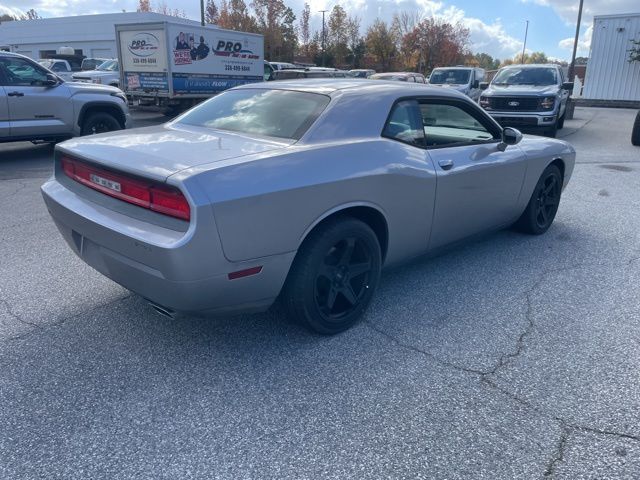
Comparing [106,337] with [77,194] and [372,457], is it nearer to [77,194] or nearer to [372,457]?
[77,194]

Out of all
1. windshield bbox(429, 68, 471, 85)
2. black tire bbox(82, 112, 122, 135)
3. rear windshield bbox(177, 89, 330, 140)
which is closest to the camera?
rear windshield bbox(177, 89, 330, 140)

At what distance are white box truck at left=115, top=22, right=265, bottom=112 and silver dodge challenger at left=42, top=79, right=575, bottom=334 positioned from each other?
39.5 feet

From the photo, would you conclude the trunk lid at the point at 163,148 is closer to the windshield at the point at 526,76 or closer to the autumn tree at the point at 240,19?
the windshield at the point at 526,76

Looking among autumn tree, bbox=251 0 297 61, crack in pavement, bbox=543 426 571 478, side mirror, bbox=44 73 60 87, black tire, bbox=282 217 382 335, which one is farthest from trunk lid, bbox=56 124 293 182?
autumn tree, bbox=251 0 297 61

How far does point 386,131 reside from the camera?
11.5 feet

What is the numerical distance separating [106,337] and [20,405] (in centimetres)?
70

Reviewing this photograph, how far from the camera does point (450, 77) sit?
18.5 meters

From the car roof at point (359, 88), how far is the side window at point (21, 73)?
6147 mm

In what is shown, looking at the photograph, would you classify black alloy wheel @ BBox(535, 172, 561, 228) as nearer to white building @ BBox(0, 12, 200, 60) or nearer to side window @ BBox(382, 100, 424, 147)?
side window @ BBox(382, 100, 424, 147)

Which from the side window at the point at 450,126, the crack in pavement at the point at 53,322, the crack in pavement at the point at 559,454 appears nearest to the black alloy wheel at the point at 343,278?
the side window at the point at 450,126

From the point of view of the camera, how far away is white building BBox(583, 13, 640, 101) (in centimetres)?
2339

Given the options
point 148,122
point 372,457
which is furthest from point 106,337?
point 148,122

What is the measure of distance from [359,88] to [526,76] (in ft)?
40.4

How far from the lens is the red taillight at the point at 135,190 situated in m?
2.57
